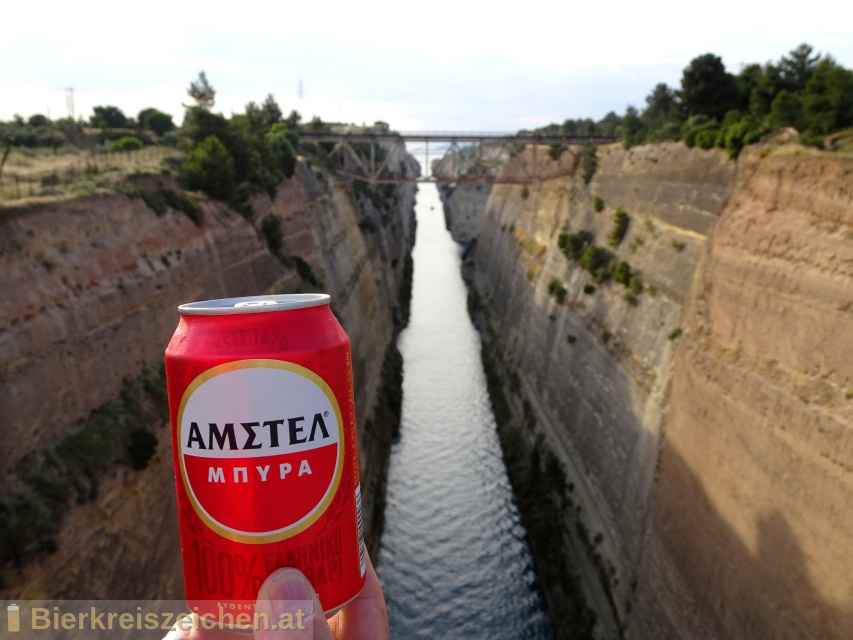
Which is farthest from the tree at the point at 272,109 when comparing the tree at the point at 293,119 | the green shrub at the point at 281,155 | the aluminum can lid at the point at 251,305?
the aluminum can lid at the point at 251,305

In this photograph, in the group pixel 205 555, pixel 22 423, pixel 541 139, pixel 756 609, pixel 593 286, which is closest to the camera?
pixel 205 555

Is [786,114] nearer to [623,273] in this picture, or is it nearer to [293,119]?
[623,273]

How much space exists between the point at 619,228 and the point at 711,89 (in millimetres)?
7888

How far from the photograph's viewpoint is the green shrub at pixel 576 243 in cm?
2562

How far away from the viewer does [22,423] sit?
9367mm

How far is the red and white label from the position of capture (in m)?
3.74

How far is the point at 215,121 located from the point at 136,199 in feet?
30.7

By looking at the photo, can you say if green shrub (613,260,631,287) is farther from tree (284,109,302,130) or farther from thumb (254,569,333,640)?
tree (284,109,302,130)

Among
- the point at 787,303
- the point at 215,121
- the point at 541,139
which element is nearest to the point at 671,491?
the point at 787,303

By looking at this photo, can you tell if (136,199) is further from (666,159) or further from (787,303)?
(666,159)

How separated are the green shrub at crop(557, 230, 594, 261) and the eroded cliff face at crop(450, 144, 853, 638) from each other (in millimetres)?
2561

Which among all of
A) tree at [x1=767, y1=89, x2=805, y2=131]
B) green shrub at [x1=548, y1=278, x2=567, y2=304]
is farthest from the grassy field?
tree at [x1=767, y1=89, x2=805, y2=131]

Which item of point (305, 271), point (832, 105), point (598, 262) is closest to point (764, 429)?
point (832, 105)

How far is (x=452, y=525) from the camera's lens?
21.7 meters
